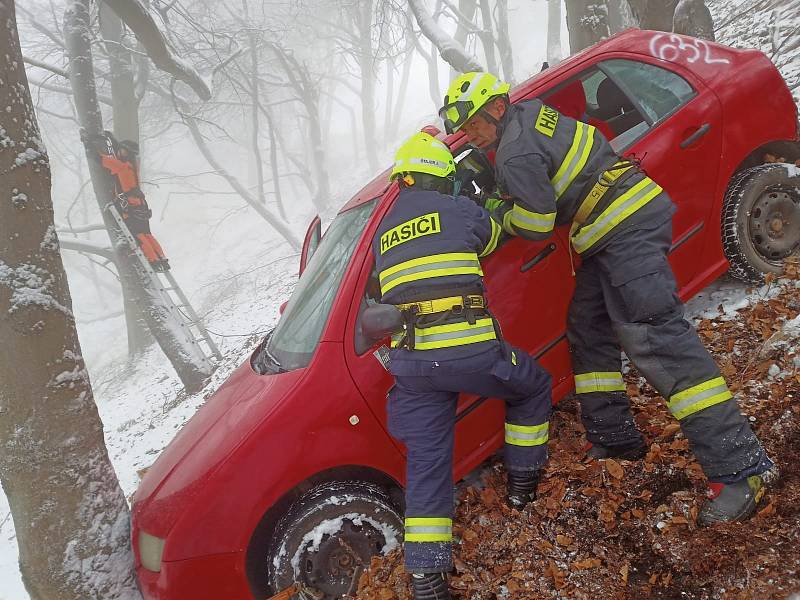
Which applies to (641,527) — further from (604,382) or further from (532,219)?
(532,219)

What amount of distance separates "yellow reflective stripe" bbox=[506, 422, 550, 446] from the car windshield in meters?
1.11

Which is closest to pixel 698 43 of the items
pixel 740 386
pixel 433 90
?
pixel 740 386

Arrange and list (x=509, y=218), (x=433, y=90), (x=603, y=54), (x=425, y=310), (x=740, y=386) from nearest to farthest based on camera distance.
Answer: (x=425, y=310)
(x=509, y=218)
(x=740, y=386)
(x=603, y=54)
(x=433, y=90)

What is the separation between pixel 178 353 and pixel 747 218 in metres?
6.75

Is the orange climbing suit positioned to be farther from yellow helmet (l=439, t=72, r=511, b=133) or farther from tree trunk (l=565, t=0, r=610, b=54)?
tree trunk (l=565, t=0, r=610, b=54)

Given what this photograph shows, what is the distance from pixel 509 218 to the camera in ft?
8.30

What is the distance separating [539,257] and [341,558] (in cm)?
186

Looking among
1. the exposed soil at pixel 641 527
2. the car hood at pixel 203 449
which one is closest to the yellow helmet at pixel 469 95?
the car hood at pixel 203 449

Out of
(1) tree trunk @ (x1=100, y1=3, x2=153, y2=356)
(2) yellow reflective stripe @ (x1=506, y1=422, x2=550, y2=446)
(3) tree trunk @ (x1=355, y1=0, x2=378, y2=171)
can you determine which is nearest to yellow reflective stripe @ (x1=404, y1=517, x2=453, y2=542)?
(2) yellow reflective stripe @ (x1=506, y1=422, x2=550, y2=446)

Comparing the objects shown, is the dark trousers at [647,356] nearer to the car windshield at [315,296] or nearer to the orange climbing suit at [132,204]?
the car windshield at [315,296]

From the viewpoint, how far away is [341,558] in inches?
98.0

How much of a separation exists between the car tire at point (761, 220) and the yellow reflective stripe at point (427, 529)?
254cm

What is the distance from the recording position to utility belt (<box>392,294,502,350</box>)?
2.30 m

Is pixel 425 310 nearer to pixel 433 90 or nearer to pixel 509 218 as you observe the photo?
pixel 509 218
